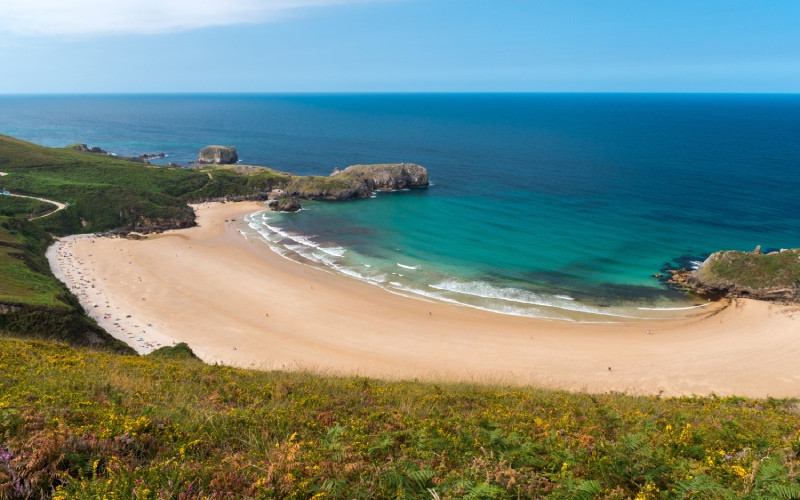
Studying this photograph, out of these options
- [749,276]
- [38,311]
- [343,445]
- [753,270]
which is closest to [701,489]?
[343,445]

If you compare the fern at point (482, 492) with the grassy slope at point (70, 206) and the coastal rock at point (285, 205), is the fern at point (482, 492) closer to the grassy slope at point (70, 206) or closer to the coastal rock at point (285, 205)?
the grassy slope at point (70, 206)

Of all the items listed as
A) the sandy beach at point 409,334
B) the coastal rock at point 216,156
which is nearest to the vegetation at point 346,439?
the sandy beach at point 409,334

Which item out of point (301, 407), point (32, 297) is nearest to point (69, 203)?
point (32, 297)

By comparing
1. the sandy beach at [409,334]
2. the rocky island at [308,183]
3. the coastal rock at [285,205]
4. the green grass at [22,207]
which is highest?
the rocky island at [308,183]

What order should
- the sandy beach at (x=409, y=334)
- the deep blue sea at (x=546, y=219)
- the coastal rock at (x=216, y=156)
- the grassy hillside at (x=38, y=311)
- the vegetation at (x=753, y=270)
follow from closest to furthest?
the grassy hillside at (x=38, y=311) → the sandy beach at (x=409, y=334) → the vegetation at (x=753, y=270) → the deep blue sea at (x=546, y=219) → the coastal rock at (x=216, y=156)

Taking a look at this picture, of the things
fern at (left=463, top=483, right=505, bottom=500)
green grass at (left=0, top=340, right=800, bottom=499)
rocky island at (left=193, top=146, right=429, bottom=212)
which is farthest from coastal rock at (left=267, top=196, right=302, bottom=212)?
fern at (left=463, top=483, right=505, bottom=500)

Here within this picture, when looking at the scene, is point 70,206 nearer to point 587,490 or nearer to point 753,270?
point 587,490
